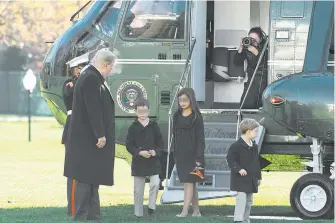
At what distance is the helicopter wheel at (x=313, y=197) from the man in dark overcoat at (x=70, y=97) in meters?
2.66

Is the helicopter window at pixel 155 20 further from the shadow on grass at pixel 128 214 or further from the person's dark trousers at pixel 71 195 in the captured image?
the person's dark trousers at pixel 71 195

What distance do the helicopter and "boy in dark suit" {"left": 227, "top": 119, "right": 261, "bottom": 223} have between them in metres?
1.03

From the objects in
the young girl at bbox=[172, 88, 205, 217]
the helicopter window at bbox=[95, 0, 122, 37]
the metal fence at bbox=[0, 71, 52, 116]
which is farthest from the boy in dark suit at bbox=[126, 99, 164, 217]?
the metal fence at bbox=[0, 71, 52, 116]

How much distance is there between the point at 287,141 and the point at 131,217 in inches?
98.7

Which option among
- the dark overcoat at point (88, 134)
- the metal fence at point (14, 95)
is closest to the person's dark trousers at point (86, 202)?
the dark overcoat at point (88, 134)

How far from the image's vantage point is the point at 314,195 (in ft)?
42.9

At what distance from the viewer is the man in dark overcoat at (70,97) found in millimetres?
12596

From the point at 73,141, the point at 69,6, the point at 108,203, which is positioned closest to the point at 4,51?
the point at 69,6

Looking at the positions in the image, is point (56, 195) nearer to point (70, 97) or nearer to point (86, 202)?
point (70, 97)

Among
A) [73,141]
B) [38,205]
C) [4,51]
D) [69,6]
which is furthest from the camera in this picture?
[4,51]

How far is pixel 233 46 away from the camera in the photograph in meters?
15.1

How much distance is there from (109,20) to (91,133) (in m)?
3.44

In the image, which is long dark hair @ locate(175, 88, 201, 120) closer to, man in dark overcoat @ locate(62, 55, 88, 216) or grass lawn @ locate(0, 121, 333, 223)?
grass lawn @ locate(0, 121, 333, 223)

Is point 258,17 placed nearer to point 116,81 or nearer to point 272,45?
point 272,45
